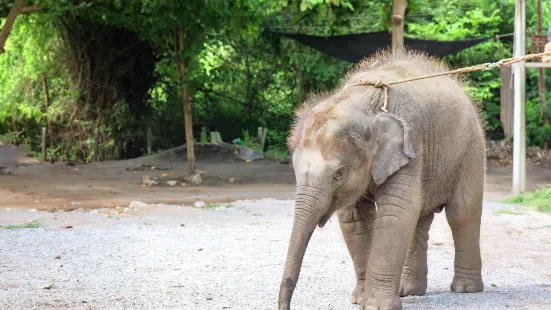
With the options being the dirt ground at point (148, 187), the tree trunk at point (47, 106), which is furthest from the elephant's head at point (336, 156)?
the tree trunk at point (47, 106)

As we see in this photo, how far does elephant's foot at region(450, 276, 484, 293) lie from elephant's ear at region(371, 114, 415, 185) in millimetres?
1375

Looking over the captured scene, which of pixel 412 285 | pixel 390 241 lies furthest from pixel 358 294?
pixel 390 241

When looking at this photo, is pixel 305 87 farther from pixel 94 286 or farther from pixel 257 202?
pixel 94 286

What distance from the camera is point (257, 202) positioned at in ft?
40.1

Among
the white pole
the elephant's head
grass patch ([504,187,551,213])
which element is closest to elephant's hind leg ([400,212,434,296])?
the elephant's head

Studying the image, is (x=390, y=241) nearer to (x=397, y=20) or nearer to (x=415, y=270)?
(x=415, y=270)

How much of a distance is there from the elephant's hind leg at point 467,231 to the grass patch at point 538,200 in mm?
5476

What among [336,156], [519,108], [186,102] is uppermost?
[186,102]

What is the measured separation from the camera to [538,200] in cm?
1186

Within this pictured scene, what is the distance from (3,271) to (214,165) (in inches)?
494

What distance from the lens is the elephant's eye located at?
482 centimetres

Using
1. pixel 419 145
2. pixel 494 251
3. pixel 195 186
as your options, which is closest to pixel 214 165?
pixel 195 186

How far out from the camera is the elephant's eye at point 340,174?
482cm

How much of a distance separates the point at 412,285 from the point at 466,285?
0.42m
